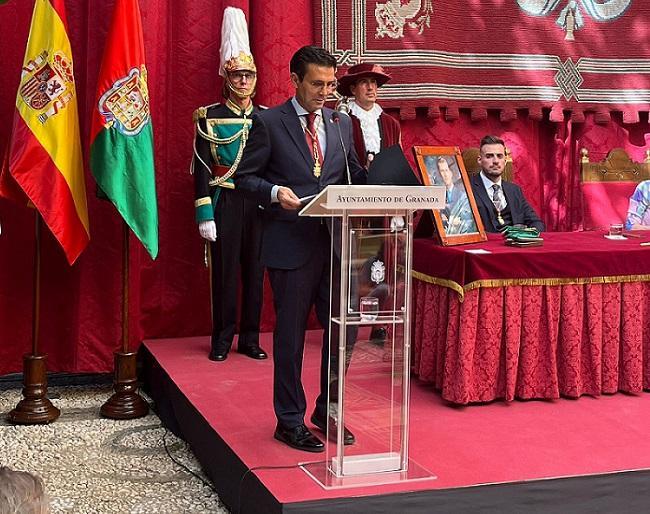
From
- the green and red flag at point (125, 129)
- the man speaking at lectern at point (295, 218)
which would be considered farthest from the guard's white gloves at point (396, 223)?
the green and red flag at point (125, 129)

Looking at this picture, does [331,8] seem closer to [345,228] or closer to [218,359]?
[218,359]

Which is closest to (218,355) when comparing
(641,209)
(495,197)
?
(495,197)

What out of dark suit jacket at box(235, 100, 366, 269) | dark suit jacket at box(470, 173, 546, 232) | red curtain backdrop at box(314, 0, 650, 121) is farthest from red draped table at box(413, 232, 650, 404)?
red curtain backdrop at box(314, 0, 650, 121)

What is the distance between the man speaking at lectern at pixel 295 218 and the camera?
3543mm

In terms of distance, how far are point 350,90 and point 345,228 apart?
257cm

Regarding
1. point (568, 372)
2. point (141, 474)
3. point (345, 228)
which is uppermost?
point (345, 228)

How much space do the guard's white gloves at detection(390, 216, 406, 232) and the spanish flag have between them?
86.6 inches

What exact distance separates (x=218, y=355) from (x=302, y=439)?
5.63ft

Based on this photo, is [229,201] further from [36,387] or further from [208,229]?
[36,387]

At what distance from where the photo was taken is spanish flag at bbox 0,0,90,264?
4.78 metres

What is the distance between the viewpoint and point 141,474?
13.5 ft

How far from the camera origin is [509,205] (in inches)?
213

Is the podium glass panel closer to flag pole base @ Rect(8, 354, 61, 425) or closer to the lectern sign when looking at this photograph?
the lectern sign

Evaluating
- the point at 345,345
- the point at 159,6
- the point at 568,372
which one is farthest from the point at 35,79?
the point at 568,372
